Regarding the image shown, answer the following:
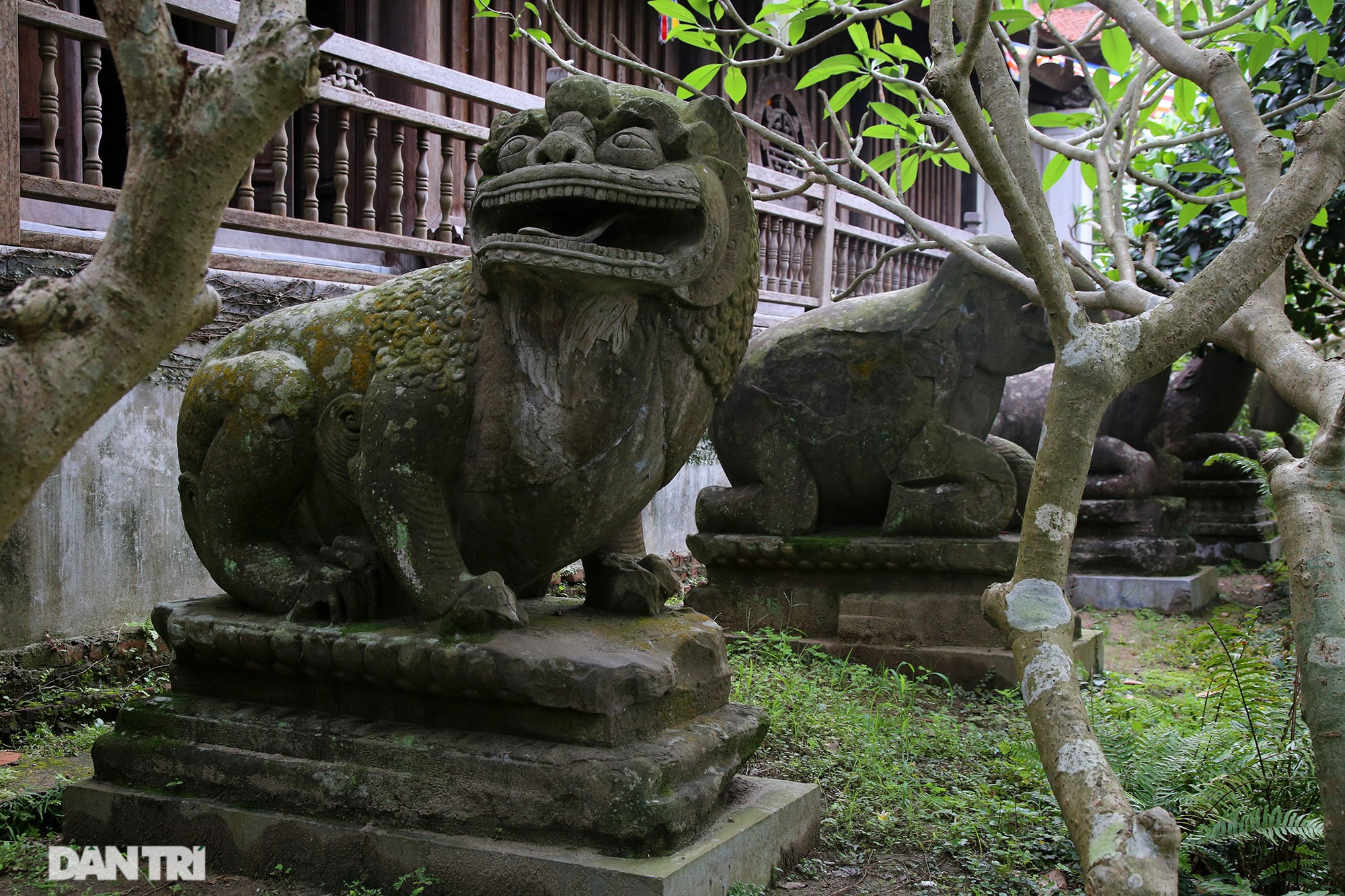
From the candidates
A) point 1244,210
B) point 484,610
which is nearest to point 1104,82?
point 1244,210

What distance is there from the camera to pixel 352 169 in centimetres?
749

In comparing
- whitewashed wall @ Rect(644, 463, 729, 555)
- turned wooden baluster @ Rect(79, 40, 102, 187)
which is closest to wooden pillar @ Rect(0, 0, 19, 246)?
turned wooden baluster @ Rect(79, 40, 102, 187)

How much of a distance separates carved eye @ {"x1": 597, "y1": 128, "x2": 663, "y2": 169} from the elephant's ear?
0.15 meters

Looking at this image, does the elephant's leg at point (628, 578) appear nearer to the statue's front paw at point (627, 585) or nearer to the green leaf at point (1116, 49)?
the statue's front paw at point (627, 585)

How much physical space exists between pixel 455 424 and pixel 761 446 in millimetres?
2388

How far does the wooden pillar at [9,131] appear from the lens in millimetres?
3969

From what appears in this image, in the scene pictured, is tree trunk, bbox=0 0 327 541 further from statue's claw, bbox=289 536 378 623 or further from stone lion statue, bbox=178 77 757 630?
statue's claw, bbox=289 536 378 623

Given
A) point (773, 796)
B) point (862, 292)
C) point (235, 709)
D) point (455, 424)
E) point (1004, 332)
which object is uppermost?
point (862, 292)

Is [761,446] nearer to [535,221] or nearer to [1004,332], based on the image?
[1004,332]

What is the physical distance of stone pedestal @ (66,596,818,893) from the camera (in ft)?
7.87

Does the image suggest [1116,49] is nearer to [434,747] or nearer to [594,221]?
[594,221]

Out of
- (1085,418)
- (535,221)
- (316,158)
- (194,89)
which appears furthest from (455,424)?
(316,158)

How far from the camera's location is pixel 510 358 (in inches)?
103

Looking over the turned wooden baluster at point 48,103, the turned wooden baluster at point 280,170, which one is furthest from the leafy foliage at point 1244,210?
the turned wooden baluster at point 48,103
